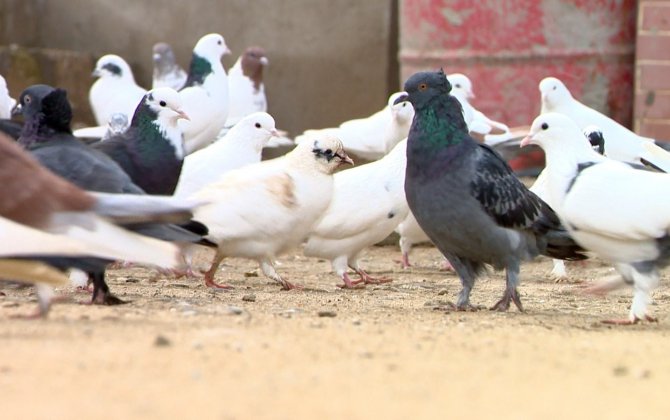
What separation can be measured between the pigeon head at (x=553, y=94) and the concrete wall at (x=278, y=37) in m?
2.81

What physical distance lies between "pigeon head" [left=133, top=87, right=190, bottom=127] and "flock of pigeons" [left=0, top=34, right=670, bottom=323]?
0.01m

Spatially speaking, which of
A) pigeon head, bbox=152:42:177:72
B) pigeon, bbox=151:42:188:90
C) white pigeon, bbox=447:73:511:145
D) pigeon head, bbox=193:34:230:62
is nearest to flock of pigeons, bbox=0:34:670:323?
white pigeon, bbox=447:73:511:145

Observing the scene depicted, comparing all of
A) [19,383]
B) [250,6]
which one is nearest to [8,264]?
[19,383]

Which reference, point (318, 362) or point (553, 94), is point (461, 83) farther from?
point (318, 362)

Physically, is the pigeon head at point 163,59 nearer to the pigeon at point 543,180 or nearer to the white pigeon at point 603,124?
the white pigeon at point 603,124

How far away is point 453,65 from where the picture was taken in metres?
10.7

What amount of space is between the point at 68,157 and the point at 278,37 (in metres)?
6.58

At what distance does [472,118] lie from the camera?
944cm

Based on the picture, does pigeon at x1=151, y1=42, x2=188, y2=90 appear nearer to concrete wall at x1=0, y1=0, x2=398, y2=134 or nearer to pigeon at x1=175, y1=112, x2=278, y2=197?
concrete wall at x1=0, y1=0, x2=398, y2=134

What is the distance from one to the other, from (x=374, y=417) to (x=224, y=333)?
1.22m

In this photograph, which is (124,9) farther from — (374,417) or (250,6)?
(374,417)

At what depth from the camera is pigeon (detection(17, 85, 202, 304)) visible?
5523 millimetres

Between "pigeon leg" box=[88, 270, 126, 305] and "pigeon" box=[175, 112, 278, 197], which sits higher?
"pigeon" box=[175, 112, 278, 197]

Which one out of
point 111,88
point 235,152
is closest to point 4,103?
point 235,152
